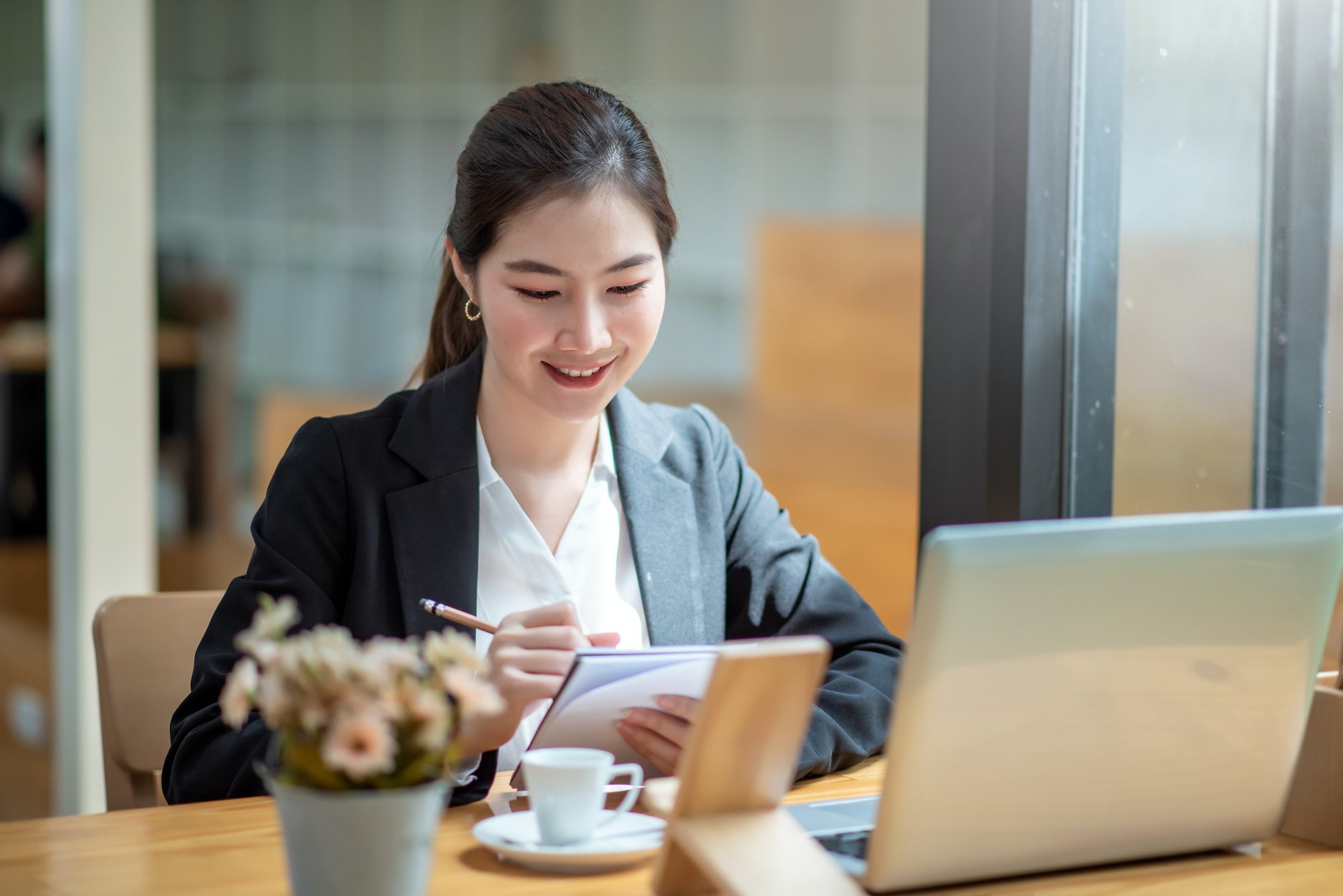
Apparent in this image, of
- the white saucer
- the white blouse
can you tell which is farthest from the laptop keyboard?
the white blouse

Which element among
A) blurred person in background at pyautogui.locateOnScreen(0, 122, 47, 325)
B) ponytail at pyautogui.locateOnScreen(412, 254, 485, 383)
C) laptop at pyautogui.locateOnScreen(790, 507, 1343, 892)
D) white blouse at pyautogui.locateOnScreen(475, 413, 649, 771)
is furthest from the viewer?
blurred person in background at pyautogui.locateOnScreen(0, 122, 47, 325)

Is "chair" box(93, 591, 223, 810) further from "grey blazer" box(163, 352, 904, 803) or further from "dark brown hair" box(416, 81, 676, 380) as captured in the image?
"dark brown hair" box(416, 81, 676, 380)

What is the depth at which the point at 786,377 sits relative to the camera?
4531 mm

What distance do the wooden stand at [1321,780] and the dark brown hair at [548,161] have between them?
2.51ft

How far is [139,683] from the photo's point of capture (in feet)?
4.95

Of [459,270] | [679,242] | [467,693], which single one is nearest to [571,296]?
[459,270]

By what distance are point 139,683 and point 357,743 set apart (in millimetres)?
838

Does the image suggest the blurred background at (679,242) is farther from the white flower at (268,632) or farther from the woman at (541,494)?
the white flower at (268,632)

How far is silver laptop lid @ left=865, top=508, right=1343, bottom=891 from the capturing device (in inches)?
34.1

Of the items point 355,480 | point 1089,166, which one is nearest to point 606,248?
point 355,480

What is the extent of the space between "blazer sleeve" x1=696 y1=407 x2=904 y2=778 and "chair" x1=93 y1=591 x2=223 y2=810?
23.1 inches

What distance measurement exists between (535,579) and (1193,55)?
33.8 inches

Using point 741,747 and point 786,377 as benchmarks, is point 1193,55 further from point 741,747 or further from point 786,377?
point 786,377

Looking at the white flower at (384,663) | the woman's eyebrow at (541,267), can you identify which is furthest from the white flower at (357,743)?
the woman's eyebrow at (541,267)
